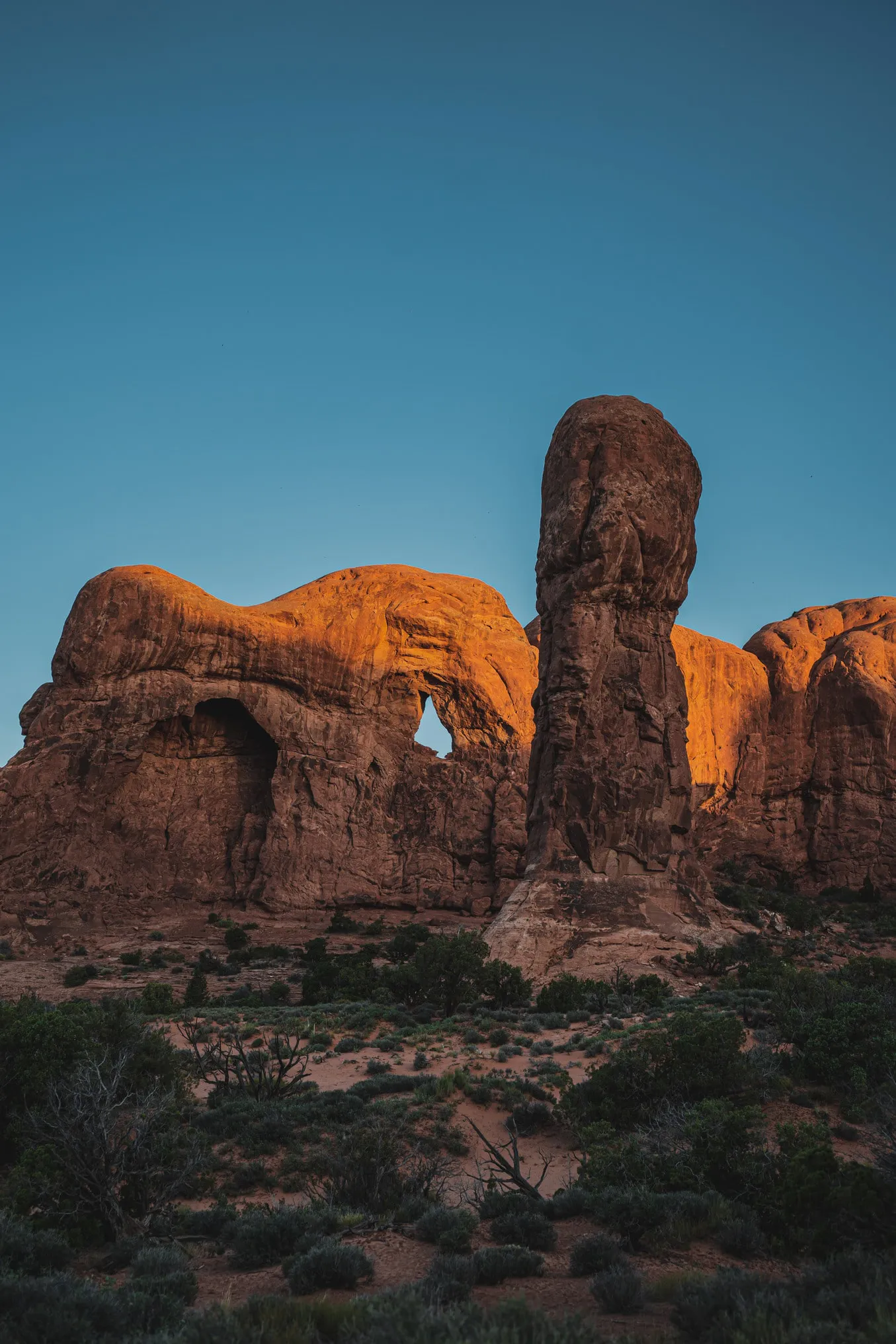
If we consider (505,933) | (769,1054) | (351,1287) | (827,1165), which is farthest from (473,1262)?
(505,933)

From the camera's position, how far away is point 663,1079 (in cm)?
1341

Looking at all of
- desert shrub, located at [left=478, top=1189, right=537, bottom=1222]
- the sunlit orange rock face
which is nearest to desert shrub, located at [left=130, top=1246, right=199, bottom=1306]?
desert shrub, located at [left=478, top=1189, right=537, bottom=1222]

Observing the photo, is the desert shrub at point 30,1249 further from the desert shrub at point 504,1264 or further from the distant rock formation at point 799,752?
the distant rock formation at point 799,752

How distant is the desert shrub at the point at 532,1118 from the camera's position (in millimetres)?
13797

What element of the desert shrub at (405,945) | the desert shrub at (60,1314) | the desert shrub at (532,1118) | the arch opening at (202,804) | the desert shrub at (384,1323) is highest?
the arch opening at (202,804)

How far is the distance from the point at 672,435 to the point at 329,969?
22641mm

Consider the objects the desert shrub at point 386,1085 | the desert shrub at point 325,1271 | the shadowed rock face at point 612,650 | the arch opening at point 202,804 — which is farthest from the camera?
the arch opening at point 202,804

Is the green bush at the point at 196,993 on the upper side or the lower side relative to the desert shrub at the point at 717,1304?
lower

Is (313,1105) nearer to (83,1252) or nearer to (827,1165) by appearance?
(83,1252)

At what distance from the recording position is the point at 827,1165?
8.73 meters

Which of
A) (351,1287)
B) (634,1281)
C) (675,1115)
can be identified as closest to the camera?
(634,1281)

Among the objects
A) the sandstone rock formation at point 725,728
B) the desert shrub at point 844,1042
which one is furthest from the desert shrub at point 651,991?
the sandstone rock formation at point 725,728

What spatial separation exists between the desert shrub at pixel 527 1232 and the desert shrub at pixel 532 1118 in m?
4.79

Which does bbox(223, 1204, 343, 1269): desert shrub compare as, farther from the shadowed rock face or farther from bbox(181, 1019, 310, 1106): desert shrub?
the shadowed rock face
